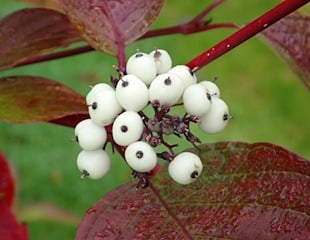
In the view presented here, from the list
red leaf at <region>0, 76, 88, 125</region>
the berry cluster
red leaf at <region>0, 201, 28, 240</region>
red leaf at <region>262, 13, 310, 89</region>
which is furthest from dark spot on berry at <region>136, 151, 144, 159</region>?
red leaf at <region>0, 201, 28, 240</region>

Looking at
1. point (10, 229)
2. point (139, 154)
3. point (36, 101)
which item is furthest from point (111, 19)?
point (10, 229)

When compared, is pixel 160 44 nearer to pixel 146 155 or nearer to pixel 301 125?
pixel 301 125

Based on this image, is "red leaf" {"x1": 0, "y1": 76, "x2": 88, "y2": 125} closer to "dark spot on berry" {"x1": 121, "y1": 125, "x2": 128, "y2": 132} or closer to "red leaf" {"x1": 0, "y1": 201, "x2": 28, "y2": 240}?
"dark spot on berry" {"x1": 121, "y1": 125, "x2": 128, "y2": 132}

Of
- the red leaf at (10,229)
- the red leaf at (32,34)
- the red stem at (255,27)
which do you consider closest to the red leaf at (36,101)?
the red leaf at (32,34)

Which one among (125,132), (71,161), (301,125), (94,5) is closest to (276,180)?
(125,132)

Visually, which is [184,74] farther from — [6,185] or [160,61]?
[6,185]

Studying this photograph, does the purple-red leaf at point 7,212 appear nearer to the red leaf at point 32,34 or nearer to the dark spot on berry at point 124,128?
the red leaf at point 32,34
